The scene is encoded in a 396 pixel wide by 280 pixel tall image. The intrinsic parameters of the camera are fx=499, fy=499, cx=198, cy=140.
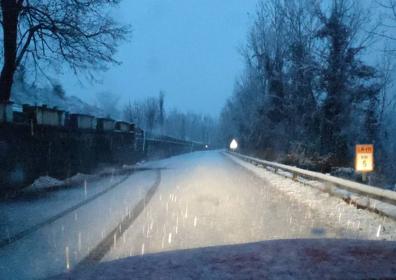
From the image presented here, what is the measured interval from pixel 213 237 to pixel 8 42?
17508mm

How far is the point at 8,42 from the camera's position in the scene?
2192cm

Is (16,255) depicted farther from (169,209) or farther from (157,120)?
(157,120)

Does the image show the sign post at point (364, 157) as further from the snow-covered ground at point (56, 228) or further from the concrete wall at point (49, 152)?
the concrete wall at point (49, 152)

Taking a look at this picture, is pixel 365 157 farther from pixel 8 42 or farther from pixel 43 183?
pixel 8 42

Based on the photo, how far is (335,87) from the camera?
115 feet

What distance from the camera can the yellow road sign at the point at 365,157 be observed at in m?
14.1

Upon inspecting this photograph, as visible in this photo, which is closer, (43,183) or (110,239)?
(110,239)

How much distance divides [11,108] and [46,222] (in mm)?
→ 8415

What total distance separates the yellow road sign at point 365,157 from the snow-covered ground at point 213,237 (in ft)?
4.40

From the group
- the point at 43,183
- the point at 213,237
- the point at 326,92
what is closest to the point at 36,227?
the point at 213,237

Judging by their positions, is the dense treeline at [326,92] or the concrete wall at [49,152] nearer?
the concrete wall at [49,152]

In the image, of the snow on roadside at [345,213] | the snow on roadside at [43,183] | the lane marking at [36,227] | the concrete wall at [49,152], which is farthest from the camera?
the snow on roadside at [43,183]

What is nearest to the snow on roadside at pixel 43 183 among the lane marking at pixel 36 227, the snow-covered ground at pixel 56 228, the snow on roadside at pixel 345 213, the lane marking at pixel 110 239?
the snow-covered ground at pixel 56 228

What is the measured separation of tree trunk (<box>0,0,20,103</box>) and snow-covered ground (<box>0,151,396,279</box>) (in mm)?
8491
